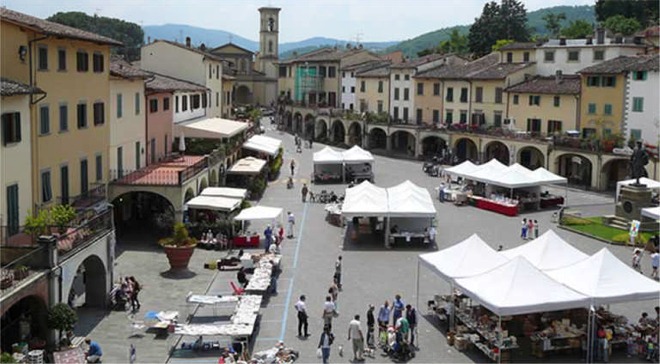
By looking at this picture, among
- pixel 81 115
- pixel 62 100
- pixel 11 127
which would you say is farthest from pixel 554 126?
pixel 11 127

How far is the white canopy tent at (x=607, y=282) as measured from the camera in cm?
2197

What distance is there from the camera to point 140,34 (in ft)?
560

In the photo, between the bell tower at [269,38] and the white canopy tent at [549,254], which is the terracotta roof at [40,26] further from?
the bell tower at [269,38]

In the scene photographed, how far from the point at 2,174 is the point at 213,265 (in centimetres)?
1083

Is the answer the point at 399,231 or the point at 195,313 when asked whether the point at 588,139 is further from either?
the point at 195,313

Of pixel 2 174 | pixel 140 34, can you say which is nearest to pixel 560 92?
pixel 2 174

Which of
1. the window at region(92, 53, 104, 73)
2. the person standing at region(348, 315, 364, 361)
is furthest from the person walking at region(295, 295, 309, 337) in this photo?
the window at region(92, 53, 104, 73)

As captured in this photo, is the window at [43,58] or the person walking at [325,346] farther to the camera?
the window at [43,58]

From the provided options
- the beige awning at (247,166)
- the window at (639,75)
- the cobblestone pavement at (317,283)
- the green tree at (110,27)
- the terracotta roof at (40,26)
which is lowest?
the cobblestone pavement at (317,283)

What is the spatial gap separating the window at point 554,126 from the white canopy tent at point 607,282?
38.8m

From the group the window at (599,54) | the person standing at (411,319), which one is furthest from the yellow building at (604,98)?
the person standing at (411,319)

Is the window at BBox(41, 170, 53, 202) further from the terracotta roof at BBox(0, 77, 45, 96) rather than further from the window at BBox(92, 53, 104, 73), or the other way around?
the window at BBox(92, 53, 104, 73)

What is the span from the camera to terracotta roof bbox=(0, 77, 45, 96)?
23.0 metres

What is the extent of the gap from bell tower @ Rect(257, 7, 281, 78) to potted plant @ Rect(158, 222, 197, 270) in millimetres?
94387
